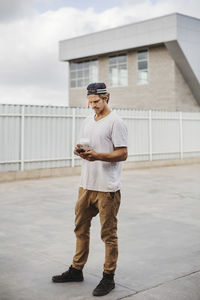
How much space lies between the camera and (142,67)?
98.5ft

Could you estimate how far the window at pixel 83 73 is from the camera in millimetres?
33472

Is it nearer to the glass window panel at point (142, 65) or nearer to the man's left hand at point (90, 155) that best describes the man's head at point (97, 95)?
the man's left hand at point (90, 155)

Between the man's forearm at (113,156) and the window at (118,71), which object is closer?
the man's forearm at (113,156)

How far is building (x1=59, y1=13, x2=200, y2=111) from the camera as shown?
27.3m

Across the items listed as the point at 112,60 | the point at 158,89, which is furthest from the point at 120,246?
the point at 112,60

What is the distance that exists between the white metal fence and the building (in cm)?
1088

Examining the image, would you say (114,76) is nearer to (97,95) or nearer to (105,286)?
(97,95)

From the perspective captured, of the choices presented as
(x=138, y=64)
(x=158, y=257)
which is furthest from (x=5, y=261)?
(x=138, y=64)

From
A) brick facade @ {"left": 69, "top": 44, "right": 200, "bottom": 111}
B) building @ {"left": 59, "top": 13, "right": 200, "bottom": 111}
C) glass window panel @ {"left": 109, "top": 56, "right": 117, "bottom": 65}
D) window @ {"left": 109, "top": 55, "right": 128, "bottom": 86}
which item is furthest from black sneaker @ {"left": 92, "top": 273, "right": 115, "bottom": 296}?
glass window panel @ {"left": 109, "top": 56, "right": 117, "bottom": 65}

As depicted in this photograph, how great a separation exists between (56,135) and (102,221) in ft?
32.7

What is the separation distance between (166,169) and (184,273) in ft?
39.7

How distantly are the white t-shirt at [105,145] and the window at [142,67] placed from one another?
1046 inches

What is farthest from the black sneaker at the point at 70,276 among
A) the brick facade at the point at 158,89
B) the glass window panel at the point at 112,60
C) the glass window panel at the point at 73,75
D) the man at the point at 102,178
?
the glass window panel at the point at 73,75

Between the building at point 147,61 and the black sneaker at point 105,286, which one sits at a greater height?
the building at point 147,61
